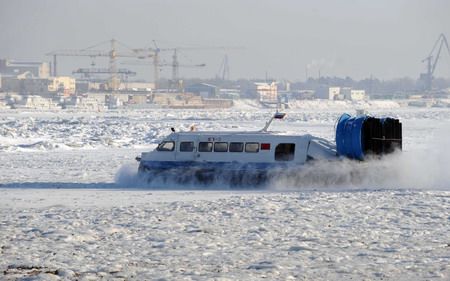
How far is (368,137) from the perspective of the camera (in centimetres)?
1825

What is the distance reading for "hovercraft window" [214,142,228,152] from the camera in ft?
62.5

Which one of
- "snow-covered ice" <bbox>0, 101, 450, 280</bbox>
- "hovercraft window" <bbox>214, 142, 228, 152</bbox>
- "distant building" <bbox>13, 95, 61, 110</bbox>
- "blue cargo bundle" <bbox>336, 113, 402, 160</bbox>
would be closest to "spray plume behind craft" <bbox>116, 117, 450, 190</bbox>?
"snow-covered ice" <bbox>0, 101, 450, 280</bbox>

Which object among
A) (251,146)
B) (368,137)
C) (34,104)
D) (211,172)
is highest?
(368,137)

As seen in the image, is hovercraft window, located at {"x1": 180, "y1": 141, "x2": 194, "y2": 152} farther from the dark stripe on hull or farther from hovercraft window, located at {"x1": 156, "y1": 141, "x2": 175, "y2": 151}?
the dark stripe on hull

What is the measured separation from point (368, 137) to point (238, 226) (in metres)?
6.60

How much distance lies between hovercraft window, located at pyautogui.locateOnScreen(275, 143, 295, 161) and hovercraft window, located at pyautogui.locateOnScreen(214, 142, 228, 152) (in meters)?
1.14

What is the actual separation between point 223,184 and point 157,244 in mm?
7577

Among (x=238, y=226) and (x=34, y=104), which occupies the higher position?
(x=238, y=226)

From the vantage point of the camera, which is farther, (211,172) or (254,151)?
(254,151)

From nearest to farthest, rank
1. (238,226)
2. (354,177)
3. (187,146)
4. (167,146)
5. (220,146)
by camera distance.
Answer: (238,226)
(354,177)
(220,146)
(187,146)
(167,146)

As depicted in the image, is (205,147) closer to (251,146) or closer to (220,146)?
(220,146)

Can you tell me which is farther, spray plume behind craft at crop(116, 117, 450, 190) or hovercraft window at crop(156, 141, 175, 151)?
hovercraft window at crop(156, 141, 175, 151)

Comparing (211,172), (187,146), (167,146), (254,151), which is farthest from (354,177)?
(167,146)

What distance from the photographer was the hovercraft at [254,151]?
1833 centimetres
